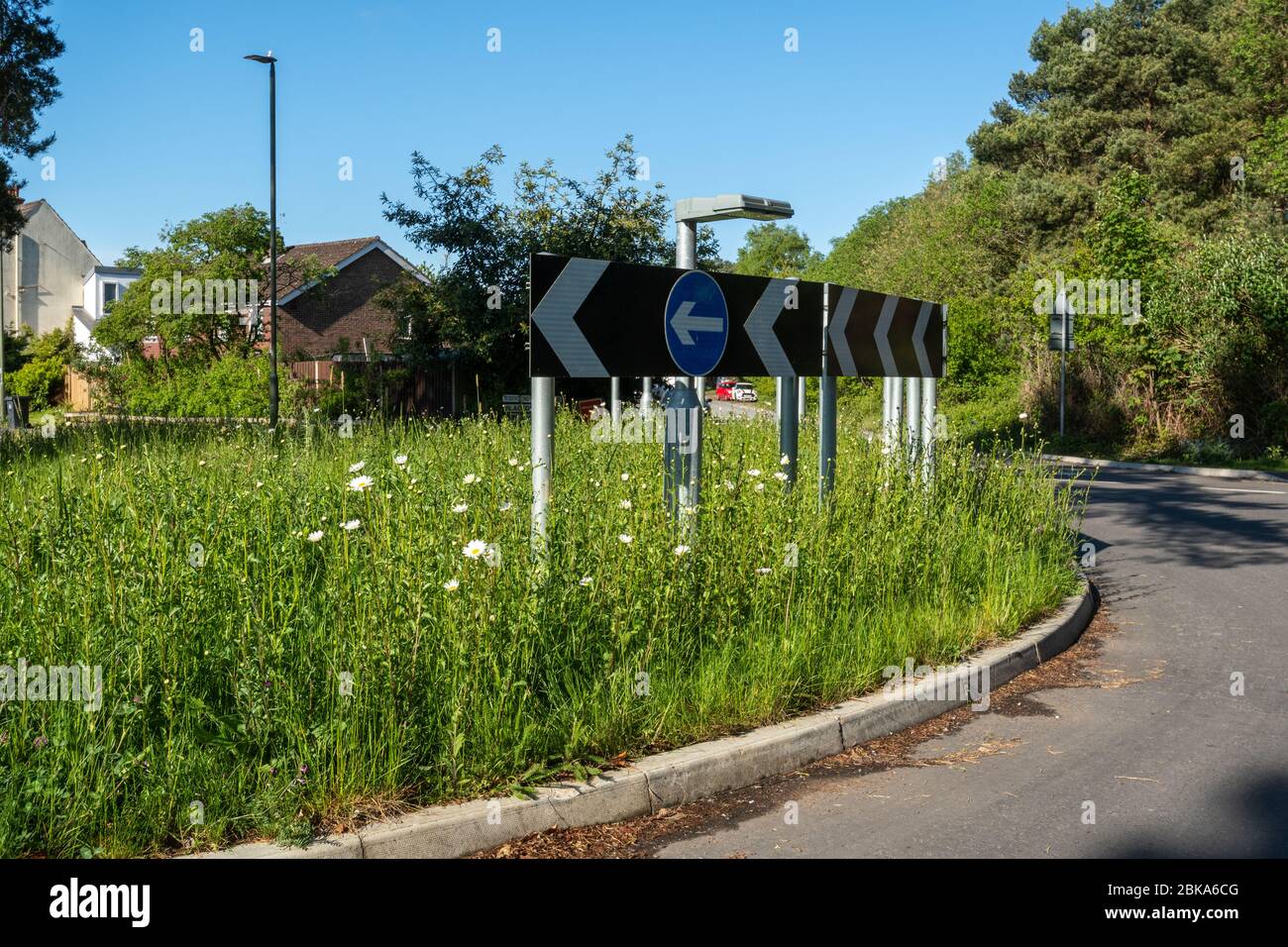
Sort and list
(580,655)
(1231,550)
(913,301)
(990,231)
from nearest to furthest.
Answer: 1. (580,655)
2. (913,301)
3. (1231,550)
4. (990,231)

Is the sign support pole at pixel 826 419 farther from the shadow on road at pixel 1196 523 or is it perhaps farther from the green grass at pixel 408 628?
the shadow on road at pixel 1196 523

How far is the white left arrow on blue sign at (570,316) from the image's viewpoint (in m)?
5.25

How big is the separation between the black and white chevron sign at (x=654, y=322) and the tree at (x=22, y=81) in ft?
49.9

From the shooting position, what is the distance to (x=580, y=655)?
15.4ft

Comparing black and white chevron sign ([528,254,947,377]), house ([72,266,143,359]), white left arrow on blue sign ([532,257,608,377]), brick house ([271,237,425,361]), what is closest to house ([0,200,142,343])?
house ([72,266,143,359])

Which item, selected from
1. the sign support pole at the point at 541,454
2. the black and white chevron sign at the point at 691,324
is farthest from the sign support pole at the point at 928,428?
the sign support pole at the point at 541,454

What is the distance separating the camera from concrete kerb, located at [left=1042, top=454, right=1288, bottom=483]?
18344 millimetres

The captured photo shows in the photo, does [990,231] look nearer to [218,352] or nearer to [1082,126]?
[1082,126]

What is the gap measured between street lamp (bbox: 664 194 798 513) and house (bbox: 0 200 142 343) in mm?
64207

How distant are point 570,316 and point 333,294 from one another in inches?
1776

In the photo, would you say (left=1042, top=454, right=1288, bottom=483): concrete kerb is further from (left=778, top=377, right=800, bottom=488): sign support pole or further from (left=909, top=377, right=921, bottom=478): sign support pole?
(left=778, top=377, right=800, bottom=488): sign support pole
